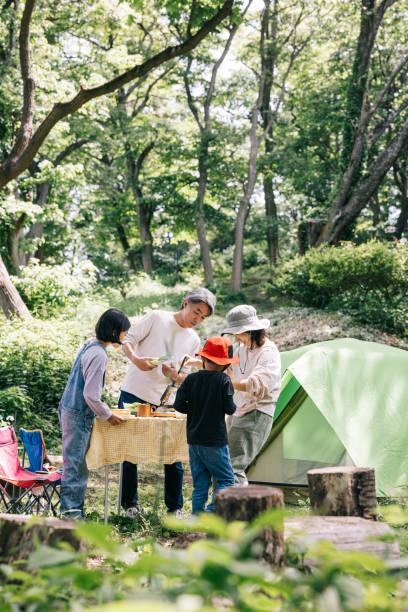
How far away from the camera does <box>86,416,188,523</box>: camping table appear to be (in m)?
3.88

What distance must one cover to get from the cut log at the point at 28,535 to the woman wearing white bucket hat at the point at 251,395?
84.5 inches

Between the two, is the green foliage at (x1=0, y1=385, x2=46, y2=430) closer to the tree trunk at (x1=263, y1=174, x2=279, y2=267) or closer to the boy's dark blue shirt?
the boy's dark blue shirt

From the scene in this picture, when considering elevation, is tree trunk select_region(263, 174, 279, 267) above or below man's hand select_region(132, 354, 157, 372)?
above

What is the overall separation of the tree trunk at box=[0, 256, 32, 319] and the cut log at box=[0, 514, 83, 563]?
26.8 feet

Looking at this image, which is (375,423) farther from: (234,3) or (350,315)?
(350,315)

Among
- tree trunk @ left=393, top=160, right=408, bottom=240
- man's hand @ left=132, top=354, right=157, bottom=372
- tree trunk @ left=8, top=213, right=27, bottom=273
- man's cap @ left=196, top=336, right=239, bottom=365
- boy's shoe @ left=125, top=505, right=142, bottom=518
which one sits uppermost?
tree trunk @ left=393, top=160, right=408, bottom=240

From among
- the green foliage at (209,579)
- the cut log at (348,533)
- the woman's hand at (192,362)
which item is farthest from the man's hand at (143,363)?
the green foliage at (209,579)

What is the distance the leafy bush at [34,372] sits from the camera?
7148 millimetres

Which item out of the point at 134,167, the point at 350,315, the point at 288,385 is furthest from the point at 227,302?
the point at 288,385

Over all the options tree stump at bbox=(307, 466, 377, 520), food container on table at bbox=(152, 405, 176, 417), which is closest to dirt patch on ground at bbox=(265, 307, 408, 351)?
food container on table at bbox=(152, 405, 176, 417)

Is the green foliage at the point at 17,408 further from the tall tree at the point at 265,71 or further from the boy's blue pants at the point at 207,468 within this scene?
the tall tree at the point at 265,71

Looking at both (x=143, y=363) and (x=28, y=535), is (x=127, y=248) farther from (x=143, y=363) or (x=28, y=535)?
(x=28, y=535)

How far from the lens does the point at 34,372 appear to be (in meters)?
8.02

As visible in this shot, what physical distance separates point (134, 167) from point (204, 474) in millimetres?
18119
